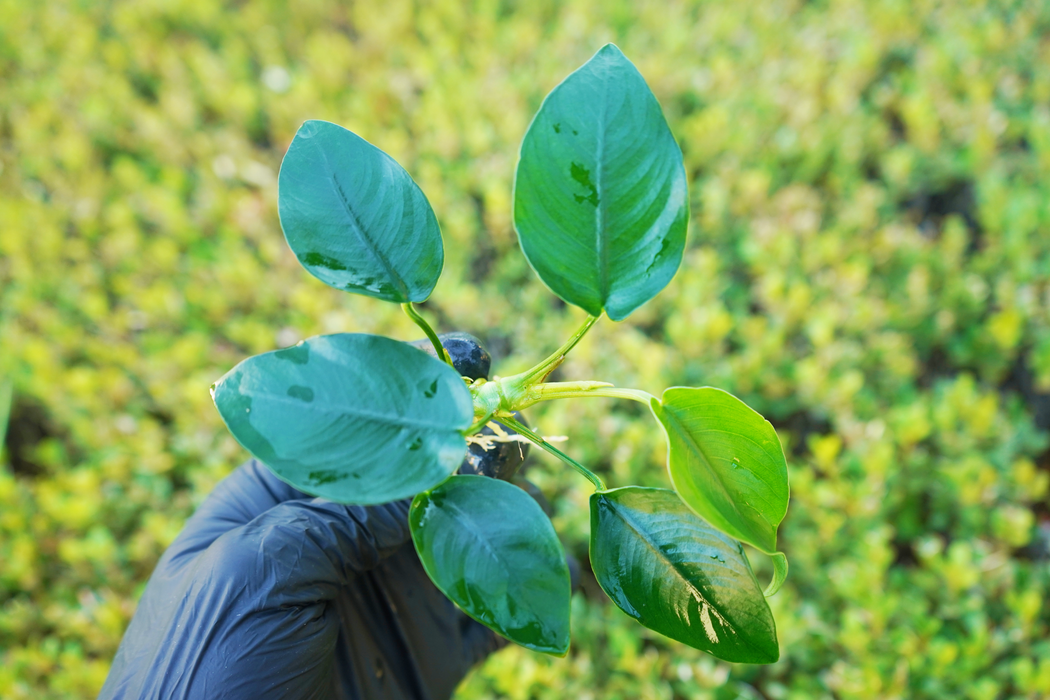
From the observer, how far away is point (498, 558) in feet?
1.88

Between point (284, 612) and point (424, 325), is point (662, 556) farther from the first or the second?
point (284, 612)

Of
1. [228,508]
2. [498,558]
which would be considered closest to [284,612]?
[228,508]

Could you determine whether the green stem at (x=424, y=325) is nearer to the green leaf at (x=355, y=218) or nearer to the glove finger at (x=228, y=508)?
the green leaf at (x=355, y=218)

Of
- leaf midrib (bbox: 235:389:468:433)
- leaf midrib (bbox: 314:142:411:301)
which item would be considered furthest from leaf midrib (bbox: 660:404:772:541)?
leaf midrib (bbox: 314:142:411:301)

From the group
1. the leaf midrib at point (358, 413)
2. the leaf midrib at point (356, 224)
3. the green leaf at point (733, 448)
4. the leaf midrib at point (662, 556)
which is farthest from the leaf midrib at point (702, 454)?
the leaf midrib at point (356, 224)

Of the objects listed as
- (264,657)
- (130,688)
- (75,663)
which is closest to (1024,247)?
(264,657)

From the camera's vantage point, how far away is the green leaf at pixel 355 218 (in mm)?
628

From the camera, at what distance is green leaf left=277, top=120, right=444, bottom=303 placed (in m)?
0.63

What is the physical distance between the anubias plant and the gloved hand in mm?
257

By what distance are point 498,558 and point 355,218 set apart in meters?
0.38

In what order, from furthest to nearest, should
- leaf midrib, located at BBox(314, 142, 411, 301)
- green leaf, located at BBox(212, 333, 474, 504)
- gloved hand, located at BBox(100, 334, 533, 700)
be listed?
gloved hand, located at BBox(100, 334, 533, 700) < leaf midrib, located at BBox(314, 142, 411, 301) < green leaf, located at BBox(212, 333, 474, 504)

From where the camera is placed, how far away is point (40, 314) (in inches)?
69.9

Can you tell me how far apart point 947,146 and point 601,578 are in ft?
6.75

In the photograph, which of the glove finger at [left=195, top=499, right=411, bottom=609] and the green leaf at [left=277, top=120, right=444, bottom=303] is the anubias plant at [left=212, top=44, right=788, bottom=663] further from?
the glove finger at [left=195, top=499, right=411, bottom=609]
